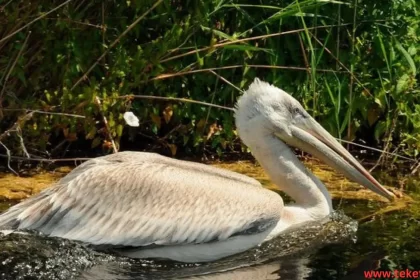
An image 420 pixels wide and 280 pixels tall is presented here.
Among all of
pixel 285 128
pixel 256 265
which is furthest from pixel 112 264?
pixel 285 128

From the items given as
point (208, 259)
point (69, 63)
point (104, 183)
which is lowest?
point (208, 259)

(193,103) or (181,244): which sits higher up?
(193,103)

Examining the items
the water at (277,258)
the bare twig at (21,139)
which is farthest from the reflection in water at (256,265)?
the bare twig at (21,139)

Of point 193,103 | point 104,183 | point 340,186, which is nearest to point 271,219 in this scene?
point 104,183

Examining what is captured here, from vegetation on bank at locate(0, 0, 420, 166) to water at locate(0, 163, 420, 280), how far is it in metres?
1.06

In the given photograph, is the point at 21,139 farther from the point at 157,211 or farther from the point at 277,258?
the point at 277,258

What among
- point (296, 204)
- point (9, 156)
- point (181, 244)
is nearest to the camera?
point (181, 244)

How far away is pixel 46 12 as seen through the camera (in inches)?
233

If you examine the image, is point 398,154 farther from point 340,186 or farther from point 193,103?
point 193,103

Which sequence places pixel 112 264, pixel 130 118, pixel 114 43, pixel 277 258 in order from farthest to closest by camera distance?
1. pixel 130 118
2. pixel 114 43
3. pixel 277 258
4. pixel 112 264

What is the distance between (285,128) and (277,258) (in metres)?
Answer: 0.89

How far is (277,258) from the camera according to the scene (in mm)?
4859

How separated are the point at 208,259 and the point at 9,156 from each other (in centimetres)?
161

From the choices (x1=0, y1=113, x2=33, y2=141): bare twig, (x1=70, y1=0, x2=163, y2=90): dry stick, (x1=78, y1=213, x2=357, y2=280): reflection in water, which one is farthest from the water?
(x1=70, y1=0, x2=163, y2=90): dry stick
